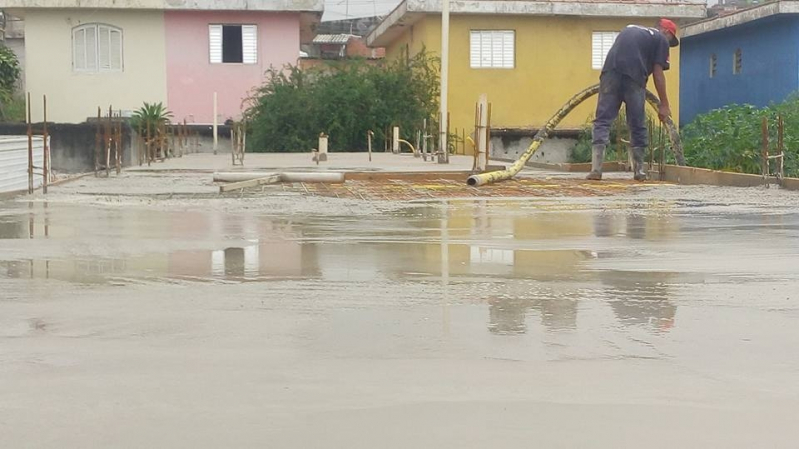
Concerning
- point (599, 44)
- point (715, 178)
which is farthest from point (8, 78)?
point (715, 178)

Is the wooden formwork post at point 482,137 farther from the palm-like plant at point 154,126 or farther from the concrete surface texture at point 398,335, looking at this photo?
the palm-like plant at point 154,126

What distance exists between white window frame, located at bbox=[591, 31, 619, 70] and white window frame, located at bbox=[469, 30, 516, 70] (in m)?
2.44

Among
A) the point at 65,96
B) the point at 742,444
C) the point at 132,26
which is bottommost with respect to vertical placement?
the point at 742,444

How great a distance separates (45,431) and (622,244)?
5.45 metres

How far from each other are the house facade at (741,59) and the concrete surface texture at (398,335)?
23738 millimetres

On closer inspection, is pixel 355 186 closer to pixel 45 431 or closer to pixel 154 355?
pixel 154 355

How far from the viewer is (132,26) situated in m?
33.9

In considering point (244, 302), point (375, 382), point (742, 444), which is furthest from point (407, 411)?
point (244, 302)

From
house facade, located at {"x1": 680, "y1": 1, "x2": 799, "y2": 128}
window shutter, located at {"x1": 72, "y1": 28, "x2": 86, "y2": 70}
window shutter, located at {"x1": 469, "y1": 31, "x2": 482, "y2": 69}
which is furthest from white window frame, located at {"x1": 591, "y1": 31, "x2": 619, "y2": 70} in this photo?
window shutter, located at {"x1": 72, "y1": 28, "x2": 86, "y2": 70}

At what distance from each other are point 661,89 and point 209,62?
867 inches

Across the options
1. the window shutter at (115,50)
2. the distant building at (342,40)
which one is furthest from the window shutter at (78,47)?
the distant building at (342,40)

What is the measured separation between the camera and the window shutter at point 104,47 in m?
33.9

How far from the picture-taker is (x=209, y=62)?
113 feet

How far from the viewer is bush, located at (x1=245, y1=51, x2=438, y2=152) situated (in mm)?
31703
